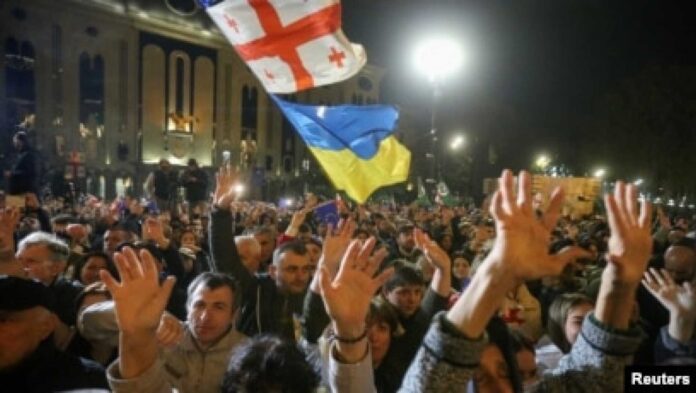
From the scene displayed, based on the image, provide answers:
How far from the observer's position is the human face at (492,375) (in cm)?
281

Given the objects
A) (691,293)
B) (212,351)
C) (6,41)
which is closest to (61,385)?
(212,351)

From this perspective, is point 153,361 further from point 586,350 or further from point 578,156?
point 578,156

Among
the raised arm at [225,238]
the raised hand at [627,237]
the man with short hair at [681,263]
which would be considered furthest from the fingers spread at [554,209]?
the man with short hair at [681,263]

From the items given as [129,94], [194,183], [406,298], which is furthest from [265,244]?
[129,94]

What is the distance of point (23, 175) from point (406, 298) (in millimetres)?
5846

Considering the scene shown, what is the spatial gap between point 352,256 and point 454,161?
50404 millimetres

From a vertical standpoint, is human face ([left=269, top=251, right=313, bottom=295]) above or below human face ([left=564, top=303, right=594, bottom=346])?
above

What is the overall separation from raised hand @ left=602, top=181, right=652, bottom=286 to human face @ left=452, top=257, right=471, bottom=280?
16.2 ft

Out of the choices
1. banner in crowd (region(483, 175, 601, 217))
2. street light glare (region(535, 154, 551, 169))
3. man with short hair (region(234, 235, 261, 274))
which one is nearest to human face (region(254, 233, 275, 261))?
man with short hair (region(234, 235, 261, 274))

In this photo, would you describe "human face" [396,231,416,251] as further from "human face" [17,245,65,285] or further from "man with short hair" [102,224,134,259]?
"human face" [17,245,65,285]

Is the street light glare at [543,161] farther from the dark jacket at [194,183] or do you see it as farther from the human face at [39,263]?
the human face at [39,263]

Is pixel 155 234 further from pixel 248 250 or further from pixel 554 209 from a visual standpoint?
pixel 554 209

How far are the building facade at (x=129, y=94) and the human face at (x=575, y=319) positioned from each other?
30.2 m

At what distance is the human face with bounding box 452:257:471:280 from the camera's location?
730cm
